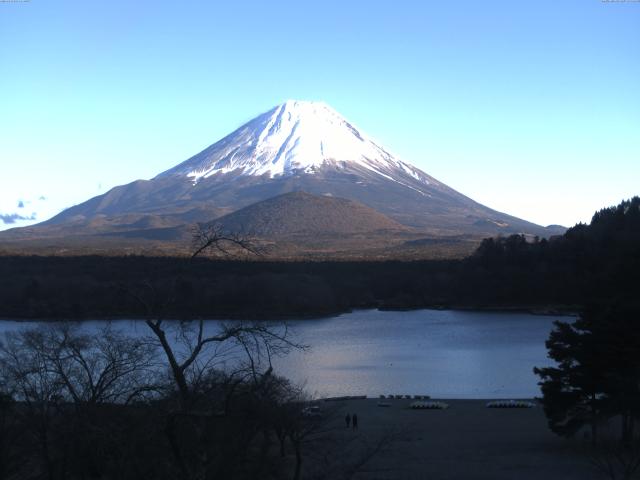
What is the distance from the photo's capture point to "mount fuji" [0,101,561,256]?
8619 cm

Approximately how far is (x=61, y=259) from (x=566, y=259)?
2448 centimetres

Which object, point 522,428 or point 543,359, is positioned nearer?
point 522,428

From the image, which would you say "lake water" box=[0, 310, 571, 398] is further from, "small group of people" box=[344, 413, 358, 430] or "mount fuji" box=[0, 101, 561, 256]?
"mount fuji" box=[0, 101, 561, 256]

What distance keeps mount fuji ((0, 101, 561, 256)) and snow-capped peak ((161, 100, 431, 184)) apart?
0.12 meters

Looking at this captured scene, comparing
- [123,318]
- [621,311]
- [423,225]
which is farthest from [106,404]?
[423,225]

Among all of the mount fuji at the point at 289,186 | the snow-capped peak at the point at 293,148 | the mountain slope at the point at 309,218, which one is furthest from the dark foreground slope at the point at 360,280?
the snow-capped peak at the point at 293,148

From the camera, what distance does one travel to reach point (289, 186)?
97.6 meters

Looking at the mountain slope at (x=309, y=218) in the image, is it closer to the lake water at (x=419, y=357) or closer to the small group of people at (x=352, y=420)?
the lake water at (x=419, y=357)

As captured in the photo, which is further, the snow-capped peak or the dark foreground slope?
the snow-capped peak

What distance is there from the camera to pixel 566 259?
39.0 m

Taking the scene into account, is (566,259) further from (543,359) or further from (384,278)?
(543,359)

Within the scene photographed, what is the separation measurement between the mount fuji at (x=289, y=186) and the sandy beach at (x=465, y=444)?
65.2 metres

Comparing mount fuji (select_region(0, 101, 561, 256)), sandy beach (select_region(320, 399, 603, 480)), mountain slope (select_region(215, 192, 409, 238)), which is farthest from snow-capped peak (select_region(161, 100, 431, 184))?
sandy beach (select_region(320, 399, 603, 480))

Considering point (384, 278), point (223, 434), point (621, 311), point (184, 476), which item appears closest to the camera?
point (184, 476)
